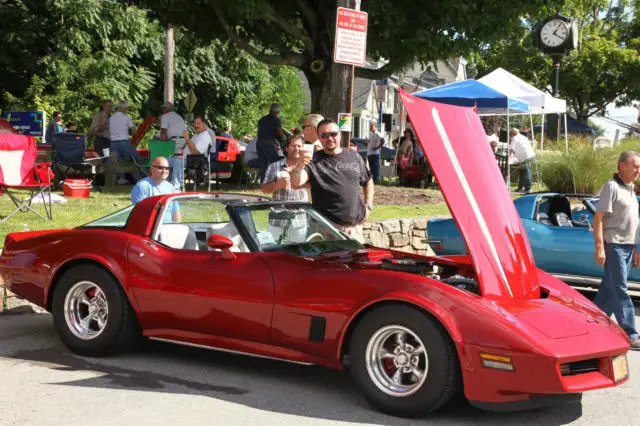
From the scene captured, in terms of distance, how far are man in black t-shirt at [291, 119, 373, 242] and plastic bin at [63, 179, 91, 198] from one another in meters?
8.15

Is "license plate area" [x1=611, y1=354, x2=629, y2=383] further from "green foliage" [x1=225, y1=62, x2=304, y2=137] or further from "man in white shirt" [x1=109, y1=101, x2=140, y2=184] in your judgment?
"green foliage" [x1=225, y1=62, x2=304, y2=137]

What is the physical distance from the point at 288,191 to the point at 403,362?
3231 millimetres

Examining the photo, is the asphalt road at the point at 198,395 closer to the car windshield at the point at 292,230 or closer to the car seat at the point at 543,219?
the car windshield at the point at 292,230

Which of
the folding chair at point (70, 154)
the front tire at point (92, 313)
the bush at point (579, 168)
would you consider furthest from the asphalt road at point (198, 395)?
the bush at point (579, 168)

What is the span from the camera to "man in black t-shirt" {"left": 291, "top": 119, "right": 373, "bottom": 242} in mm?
7508

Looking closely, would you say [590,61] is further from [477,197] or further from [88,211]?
[477,197]

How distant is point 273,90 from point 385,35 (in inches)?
1232

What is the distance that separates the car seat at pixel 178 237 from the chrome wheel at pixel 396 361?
184cm

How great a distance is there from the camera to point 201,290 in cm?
600

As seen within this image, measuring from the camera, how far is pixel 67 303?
657cm

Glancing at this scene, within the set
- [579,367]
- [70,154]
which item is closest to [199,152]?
[70,154]

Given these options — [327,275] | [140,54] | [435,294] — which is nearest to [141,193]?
[327,275]

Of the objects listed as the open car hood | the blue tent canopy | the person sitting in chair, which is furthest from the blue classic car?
the blue tent canopy

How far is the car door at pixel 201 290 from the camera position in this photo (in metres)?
5.77
